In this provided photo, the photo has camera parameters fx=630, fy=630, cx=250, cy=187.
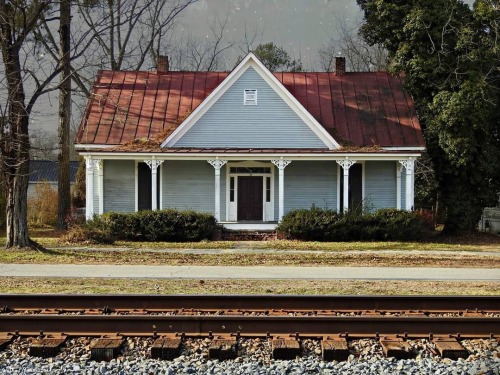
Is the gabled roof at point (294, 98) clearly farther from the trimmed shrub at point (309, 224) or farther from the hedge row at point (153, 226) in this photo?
the hedge row at point (153, 226)

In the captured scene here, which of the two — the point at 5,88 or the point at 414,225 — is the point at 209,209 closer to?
the point at 414,225

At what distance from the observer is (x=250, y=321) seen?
8.20m

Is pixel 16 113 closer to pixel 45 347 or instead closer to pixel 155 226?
pixel 155 226

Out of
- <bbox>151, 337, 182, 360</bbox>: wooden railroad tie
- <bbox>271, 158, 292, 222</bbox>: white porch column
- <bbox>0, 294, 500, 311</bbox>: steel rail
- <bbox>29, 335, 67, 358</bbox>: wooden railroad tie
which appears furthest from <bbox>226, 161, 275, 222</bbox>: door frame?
<bbox>151, 337, 182, 360</bbox>: wooden railroad tie

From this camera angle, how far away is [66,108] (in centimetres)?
3011

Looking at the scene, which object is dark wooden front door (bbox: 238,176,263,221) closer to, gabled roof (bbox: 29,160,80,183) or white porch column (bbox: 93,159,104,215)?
white porch column (bbox: 93,159,104,215)

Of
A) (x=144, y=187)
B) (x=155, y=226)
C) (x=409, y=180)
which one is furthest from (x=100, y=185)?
(x=409, y=180)

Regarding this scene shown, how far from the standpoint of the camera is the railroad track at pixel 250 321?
7441mm

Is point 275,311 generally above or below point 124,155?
below

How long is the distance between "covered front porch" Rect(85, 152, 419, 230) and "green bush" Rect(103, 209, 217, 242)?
147 inches

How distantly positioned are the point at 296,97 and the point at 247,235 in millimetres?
7602

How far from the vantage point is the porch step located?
23828 mm

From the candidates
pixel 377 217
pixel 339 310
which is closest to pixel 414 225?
pixel 377 217

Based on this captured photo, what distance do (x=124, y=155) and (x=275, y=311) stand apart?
16.5m
